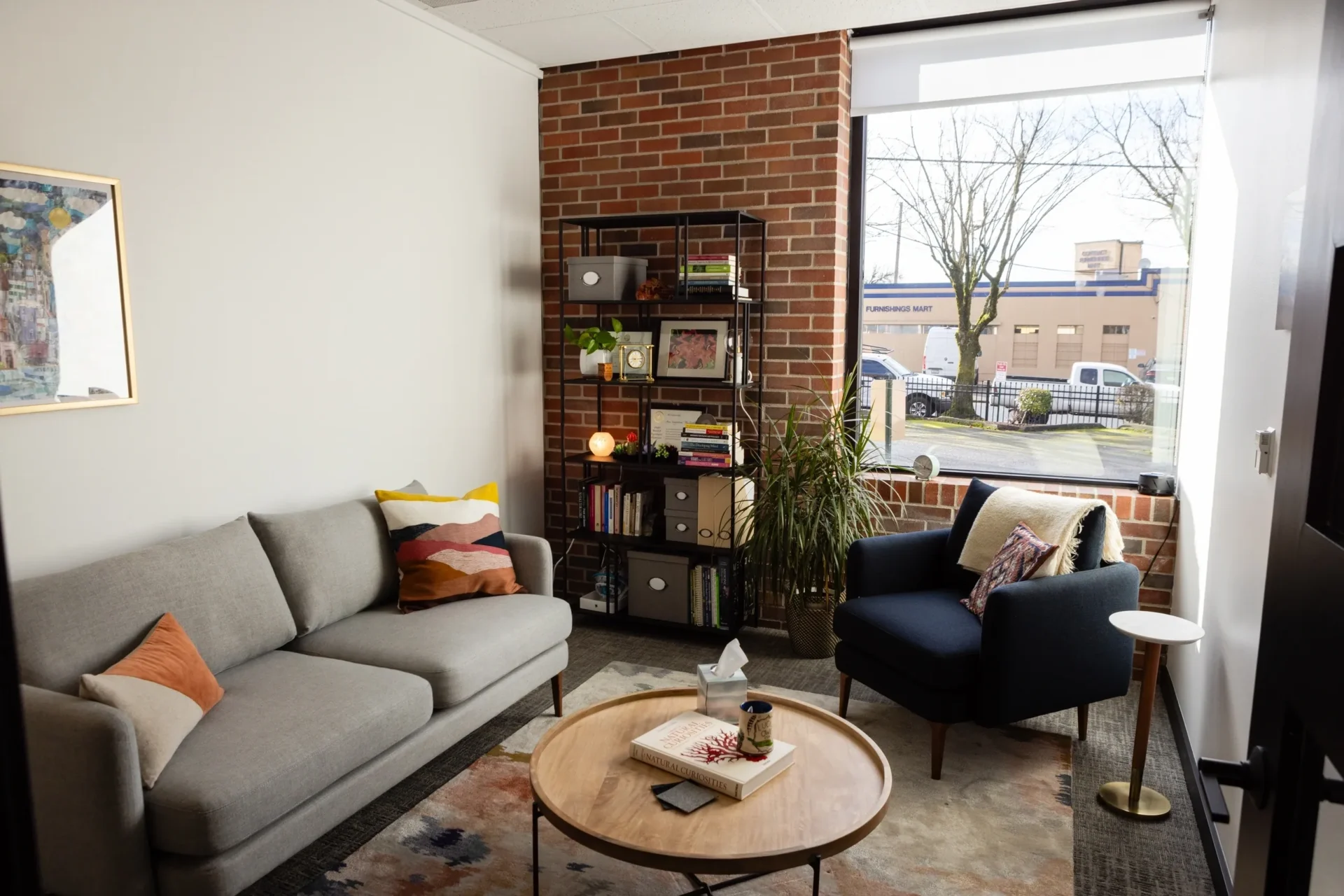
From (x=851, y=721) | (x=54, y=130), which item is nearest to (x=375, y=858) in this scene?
(x=851, y=721)

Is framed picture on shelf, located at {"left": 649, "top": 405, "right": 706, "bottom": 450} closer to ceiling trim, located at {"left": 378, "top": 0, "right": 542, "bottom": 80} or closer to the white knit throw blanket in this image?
the white knit throw blanket

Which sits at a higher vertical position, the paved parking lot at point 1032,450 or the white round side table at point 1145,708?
the paved parking lot at point 1032,450

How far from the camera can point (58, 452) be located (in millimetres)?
2643

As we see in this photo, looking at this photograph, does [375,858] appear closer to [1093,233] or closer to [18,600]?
[18,600]

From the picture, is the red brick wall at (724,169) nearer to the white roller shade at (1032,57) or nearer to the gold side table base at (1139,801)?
the white roller shade at (1032,57)

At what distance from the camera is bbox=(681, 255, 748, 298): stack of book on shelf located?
167 inches

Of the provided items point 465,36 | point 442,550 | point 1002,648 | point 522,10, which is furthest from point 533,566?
point 465,36

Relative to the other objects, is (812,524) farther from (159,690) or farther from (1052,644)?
(159,690)

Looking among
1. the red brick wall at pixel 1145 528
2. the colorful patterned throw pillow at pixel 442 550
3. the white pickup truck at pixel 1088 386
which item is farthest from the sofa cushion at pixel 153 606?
the white pickup truck at pixel 1088 386

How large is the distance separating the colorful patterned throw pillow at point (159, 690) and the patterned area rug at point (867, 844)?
57 cm

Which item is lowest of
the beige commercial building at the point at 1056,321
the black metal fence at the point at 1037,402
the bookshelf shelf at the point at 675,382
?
the black metal fence at the point at 1037,402

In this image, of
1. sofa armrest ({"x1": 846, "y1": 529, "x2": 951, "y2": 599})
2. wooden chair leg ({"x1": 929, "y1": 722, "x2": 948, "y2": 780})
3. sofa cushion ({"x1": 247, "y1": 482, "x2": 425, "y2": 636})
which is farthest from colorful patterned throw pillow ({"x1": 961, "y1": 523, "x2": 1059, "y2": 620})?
sofa cushion ({"x1": 247, "y1": 482, "x2": 425, "y2": 636})

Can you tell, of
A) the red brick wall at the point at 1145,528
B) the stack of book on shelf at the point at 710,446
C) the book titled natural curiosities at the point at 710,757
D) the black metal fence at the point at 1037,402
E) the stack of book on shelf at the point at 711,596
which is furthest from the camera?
the stack of book on shelf at the point at 711,596

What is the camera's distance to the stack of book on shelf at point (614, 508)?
14.9 feet
